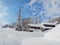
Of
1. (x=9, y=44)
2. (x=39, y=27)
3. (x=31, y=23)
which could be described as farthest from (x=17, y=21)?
(x=9, y=44)

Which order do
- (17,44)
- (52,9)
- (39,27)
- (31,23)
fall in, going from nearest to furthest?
1. (17,44)
2. (52,9)
3. (39,27)
4. (31,23)

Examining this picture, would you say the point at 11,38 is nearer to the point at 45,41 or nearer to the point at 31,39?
the point at 31,39

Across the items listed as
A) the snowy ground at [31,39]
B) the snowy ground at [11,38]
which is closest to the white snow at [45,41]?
the snowy ground at [31,39]

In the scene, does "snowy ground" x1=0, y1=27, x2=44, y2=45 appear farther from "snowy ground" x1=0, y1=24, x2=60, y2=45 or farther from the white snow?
the white snow

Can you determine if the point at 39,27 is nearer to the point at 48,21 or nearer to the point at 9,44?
the point at 48,21

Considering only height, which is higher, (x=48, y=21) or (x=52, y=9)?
(x=52, y=9)

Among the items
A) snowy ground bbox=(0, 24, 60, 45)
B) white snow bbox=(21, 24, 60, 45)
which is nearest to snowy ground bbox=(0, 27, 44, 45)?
snowy ground bbox=(0, 24, 60, 45)

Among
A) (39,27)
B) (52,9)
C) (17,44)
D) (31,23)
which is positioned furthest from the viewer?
(31,23)

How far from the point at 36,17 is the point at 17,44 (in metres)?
8.50

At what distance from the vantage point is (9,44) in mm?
1544

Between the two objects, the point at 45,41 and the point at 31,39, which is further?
the point at 31,39

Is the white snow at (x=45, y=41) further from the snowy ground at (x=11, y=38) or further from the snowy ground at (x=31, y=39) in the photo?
the snowy ground at (x=11, y=38)

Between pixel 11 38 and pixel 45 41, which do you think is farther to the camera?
pixel 11 38

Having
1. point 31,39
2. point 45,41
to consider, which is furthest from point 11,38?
point 45,41
